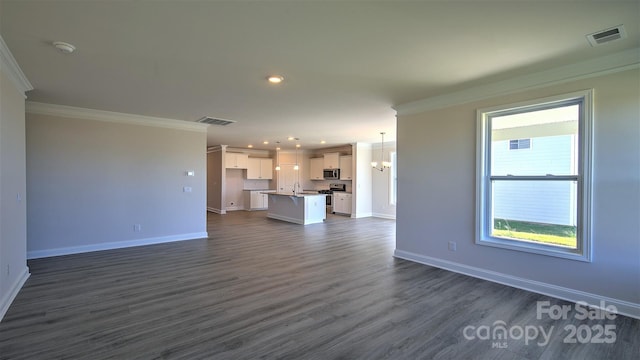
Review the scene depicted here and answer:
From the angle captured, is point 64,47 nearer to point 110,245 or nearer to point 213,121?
point 213,121

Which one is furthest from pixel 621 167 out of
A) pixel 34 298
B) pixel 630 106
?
pixel 34 298

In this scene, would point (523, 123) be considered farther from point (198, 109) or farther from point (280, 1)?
point (198, 109)

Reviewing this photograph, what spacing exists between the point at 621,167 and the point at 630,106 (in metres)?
0.60

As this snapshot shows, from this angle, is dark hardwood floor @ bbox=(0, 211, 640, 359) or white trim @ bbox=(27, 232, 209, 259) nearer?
dark hardwood floor @ bbox=(0, 211, 640, 359)

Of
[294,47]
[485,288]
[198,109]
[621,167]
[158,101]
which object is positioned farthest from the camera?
[198,109]

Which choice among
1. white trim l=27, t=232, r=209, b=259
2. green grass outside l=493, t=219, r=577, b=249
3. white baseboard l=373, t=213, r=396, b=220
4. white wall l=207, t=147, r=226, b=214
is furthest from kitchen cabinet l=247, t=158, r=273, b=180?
green grass outside l=493, t=219, r=577, b=249

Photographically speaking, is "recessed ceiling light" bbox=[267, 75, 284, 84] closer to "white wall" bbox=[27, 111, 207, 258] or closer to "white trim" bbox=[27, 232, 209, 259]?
"white wall" bbox=[27, 111, 207, 258]

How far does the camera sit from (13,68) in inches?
124

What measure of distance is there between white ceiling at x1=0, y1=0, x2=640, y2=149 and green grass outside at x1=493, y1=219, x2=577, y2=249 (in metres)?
1.82

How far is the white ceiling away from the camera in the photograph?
2137 mm

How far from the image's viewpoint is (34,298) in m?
3.23

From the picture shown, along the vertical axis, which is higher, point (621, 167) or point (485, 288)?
point (621, 167)

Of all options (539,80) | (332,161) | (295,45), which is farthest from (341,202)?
(295,45)

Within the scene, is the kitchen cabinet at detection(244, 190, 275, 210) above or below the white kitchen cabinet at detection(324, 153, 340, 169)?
below
